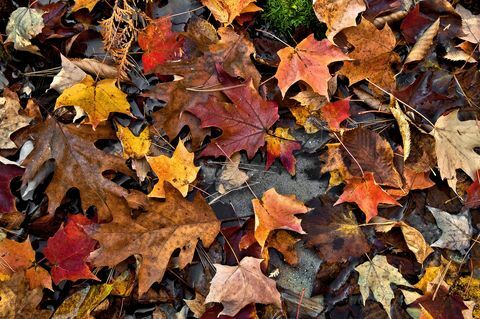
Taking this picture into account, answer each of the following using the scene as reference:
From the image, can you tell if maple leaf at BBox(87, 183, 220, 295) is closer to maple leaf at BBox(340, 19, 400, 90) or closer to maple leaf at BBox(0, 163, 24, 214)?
maple leaf at BBox(0, 163, 24, 214)

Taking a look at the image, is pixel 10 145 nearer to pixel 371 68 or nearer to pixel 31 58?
pixel 31 58

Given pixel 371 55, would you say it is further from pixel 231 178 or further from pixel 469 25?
pixel 231 178

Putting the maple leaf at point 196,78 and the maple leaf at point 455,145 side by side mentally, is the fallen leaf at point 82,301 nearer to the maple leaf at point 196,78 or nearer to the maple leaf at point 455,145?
the maple leaf at point 196,78

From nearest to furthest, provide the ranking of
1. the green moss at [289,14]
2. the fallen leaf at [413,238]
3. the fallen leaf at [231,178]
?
the fallen leaf at [413,238]
the fallen leaf at [231,178]
the green moss at [289,14]

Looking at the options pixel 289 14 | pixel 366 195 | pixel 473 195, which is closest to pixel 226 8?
pixel 289 14

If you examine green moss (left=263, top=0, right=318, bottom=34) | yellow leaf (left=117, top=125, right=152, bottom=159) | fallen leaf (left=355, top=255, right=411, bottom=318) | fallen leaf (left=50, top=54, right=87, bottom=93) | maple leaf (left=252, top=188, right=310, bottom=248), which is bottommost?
fallen leaf (left=355, top=255, right=411, bottom=318)

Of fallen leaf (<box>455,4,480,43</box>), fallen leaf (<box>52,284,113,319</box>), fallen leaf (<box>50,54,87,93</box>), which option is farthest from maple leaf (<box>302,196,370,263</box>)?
fallen leaf (<box>50,54,87,93</box>)

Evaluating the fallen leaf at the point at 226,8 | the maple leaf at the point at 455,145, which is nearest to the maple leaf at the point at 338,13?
the fallen leaf at the point at 226,8
